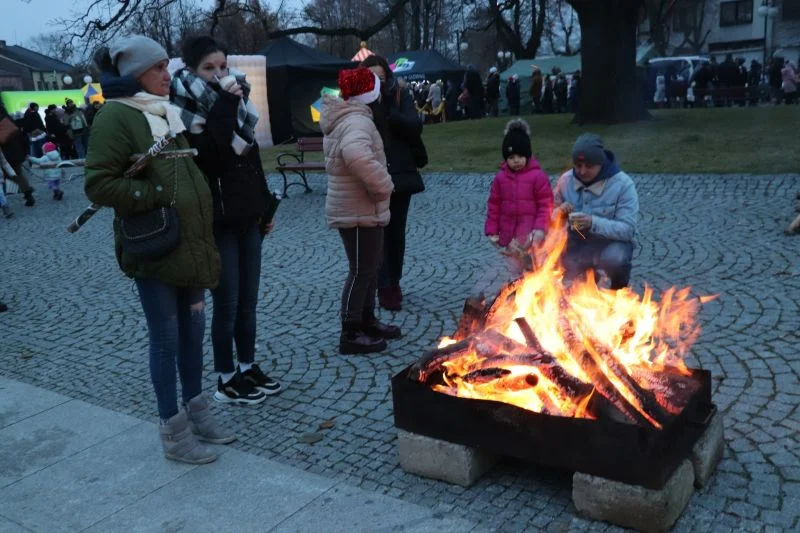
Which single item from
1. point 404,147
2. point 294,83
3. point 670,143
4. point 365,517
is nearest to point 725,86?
point 670,143

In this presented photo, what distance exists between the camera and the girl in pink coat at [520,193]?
575 centimetres

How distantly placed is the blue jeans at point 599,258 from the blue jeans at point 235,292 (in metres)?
2.16

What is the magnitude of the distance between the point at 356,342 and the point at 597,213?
1920mm

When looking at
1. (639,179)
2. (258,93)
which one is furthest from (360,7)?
(639,179)

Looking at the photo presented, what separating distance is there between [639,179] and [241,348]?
8.38m

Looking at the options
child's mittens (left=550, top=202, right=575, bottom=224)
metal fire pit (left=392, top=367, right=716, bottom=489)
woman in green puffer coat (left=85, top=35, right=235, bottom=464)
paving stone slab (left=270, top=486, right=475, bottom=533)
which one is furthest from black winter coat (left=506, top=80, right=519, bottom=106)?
paving stone slab (left=270, top=486, right=475, bottom=533)

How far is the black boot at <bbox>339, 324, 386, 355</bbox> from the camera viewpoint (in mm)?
5527

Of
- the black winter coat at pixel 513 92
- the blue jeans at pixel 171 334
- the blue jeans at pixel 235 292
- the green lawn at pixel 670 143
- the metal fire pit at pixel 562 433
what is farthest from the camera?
the black winter coat at pixel 513 92

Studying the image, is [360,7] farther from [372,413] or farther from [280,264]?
[372,413]

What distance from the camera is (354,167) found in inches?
201

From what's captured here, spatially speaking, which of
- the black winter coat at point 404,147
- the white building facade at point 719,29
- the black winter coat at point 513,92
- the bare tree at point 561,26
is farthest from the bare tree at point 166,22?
the white building facade at point 719,29

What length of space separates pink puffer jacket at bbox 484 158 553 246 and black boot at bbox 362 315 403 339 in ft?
3.62

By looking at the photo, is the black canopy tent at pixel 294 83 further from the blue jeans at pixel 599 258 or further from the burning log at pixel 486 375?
the burning log at pixel 486 375

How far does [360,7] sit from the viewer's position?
6275cm
